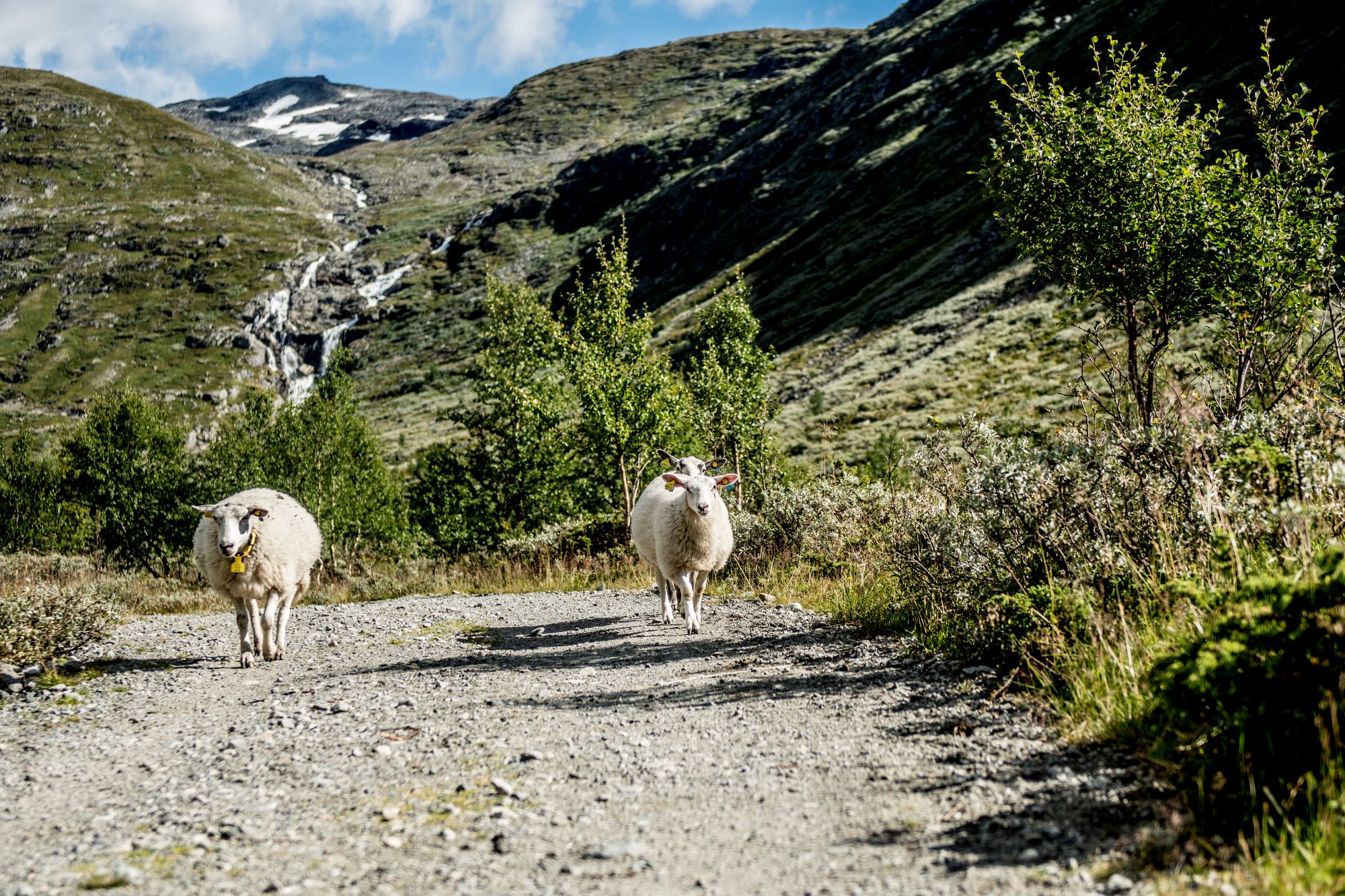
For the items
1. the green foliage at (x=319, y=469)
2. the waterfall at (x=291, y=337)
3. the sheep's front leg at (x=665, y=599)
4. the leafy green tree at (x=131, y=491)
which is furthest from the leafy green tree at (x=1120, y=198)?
the waterfall at (x=291, y=337)

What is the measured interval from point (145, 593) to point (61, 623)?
32.4ft

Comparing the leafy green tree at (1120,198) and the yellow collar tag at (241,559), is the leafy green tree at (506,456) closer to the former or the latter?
the yellow collar tag at (241,559)

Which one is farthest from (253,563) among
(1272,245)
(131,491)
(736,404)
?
(131,491)

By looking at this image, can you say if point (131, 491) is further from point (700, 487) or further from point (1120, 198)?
point (1120, 198)

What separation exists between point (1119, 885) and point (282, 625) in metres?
11.4

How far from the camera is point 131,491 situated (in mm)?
35875

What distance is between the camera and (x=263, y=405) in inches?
1483

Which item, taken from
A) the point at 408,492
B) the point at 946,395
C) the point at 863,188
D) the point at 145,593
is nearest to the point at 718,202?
the point at 863,188

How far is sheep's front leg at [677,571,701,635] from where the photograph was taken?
480 inches

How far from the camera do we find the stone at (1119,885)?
12.2 feet

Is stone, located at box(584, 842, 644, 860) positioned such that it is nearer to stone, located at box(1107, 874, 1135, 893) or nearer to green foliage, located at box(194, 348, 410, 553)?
stone, located at box(1107, 874, 1135, 893)

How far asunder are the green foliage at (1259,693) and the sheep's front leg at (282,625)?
1100 centimetres

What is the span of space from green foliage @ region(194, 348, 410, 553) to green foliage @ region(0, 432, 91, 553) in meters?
5.05

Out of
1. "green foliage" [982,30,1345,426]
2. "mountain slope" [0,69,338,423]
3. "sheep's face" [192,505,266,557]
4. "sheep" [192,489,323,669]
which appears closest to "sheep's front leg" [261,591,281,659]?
"sheep" [192,489,323,669]
